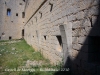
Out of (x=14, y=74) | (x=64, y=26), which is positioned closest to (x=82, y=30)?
(x=64, y=26)

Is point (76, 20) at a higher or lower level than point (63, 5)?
lower

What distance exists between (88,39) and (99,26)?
416 mm

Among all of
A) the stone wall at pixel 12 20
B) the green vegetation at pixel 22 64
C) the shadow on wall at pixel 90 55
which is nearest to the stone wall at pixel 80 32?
the shadow on wall at pixel 90 55

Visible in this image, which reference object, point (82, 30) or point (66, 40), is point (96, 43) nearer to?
point (82, 30)

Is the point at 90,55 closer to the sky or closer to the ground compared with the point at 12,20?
closer to the ground

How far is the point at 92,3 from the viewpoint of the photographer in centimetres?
248

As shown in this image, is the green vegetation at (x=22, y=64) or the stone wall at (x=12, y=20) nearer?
the green vegetation at (x=22, y=64)

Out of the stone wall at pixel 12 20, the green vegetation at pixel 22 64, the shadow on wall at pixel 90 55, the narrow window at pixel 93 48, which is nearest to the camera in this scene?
the shadow on wall at pixel 90 55

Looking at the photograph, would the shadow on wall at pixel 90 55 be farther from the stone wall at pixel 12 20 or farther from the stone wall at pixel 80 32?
the stone wall at pixel 12 20

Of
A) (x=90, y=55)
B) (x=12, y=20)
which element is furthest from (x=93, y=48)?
(x=12, y=20)

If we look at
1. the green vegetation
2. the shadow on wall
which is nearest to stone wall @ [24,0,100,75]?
the shadow on wall

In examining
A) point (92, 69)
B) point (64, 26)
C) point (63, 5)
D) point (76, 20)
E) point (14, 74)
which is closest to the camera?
point (92, 69)

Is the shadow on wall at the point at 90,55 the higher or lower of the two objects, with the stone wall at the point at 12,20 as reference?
lower

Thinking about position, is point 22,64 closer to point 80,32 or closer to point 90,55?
point 80,32
